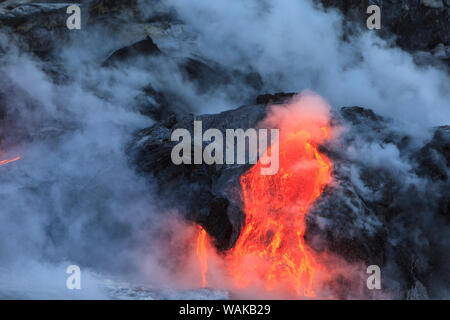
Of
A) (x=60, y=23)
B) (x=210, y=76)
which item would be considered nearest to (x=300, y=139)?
(x=210, y=76)

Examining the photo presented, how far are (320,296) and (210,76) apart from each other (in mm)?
8205

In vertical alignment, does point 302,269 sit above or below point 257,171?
below

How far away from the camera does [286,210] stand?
9.87 m

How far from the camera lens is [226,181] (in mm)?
10375

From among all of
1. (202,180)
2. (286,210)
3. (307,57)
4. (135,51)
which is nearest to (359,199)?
(286,210)

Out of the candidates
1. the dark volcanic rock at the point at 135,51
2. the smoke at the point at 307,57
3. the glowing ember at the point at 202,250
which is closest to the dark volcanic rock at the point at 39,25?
the dark volcanic rock at the point at 135,51

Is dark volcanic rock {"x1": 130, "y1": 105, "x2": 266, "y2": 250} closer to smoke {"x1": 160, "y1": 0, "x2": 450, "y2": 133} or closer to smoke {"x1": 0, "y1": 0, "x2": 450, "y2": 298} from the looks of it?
smoke {"x1": 0, "y1": 0, "x2": 450, "y2": 298}

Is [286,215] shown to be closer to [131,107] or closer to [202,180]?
[202,180]

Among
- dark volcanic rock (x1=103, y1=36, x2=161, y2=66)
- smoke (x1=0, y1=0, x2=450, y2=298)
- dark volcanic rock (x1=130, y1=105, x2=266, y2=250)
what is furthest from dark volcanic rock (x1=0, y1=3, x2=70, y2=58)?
dark volcanic rock (x1=130, y1=105, x2=266, y2=250)

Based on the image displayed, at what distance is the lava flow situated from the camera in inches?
360

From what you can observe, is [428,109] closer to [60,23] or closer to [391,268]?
[391,268]

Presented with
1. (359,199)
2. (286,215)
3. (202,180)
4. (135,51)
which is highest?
(135,51)

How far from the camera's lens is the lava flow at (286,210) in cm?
916
